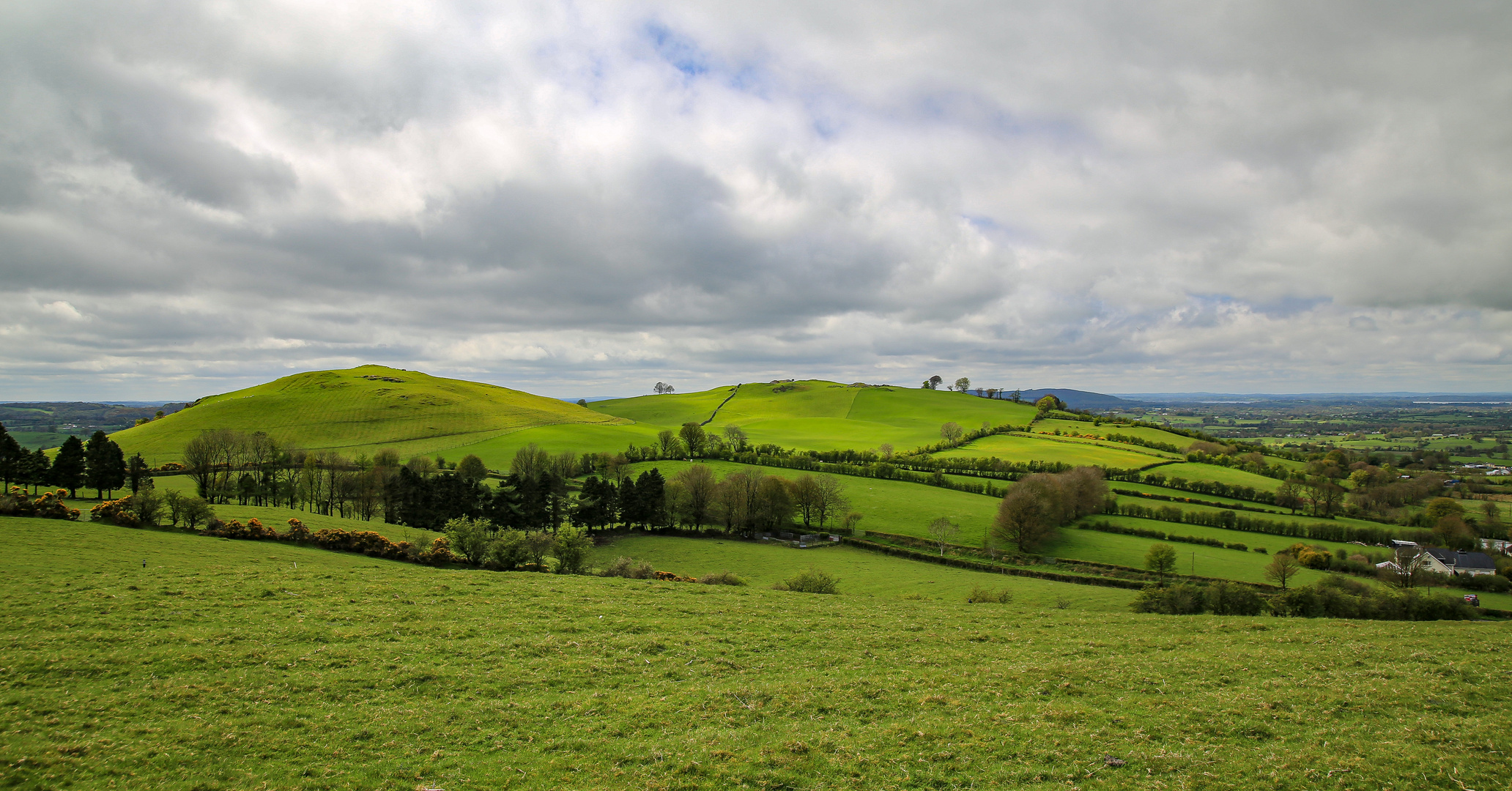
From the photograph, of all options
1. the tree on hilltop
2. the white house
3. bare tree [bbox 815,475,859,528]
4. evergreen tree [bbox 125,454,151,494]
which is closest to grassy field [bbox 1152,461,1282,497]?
the white house

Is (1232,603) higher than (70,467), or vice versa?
(70,467)

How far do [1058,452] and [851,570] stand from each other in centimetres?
7691

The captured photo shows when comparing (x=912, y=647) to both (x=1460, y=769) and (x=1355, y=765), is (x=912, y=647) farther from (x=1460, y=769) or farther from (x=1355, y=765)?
(x=1460, y=769)

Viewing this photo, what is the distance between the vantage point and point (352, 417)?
5320 inches

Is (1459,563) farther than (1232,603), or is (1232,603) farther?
(1459,563)

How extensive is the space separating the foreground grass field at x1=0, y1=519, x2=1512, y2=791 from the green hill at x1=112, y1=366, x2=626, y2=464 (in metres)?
104

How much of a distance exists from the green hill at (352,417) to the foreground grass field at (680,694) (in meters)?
104

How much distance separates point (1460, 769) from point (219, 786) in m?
24.9

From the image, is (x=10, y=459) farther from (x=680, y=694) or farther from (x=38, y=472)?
(x=680, y=694)

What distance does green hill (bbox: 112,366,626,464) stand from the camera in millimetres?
116625

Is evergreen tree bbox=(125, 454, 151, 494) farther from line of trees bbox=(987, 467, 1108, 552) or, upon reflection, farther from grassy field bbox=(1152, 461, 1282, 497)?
grassy field bbox=(1152, 461, 1282, 497)

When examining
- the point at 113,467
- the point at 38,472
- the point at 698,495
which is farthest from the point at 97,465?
the point at 698,495

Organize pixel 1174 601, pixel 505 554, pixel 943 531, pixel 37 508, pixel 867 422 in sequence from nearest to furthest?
1. pixel 1174 601
2. pixel 37 508
3. pixel 505 554
4. pixel 943 531
5. pixel 867 422

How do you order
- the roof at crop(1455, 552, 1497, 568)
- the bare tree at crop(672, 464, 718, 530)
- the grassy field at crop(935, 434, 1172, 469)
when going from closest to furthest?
the roof at crop(1455, 552, 1497, 568), the bare tree at crop(672, 464, 718, 530), the grassy field at crop(935, 434, 1172, 469)
